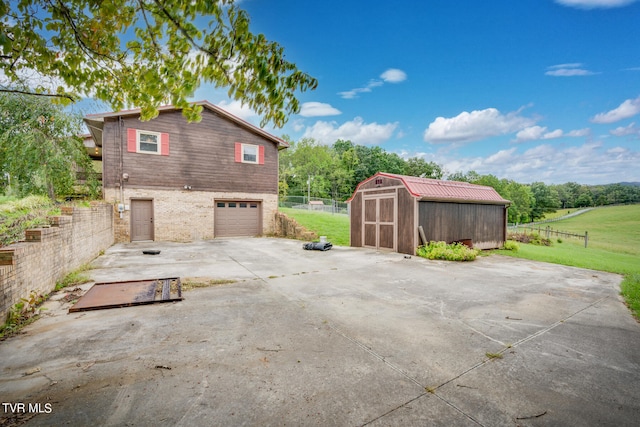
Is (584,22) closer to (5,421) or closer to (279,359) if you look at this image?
(279,359)

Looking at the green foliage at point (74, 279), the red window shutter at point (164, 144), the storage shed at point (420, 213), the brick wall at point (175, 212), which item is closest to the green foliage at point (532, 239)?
the storage shed at point (420, 213)

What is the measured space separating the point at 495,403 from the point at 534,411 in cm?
25

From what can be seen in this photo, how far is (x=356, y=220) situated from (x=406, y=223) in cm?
269

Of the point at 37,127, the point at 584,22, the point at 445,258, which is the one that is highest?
the point at 584,22

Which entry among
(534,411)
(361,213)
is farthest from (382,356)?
(361,213)

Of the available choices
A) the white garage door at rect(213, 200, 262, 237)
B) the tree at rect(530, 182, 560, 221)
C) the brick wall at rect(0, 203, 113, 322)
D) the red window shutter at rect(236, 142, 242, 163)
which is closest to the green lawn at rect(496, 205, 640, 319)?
the brick wall at rect(0, 203, 113, 322)

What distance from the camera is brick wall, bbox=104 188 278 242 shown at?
41.4 ft

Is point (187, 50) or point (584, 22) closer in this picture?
point (187, 50)

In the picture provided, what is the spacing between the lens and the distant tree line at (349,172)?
171 ft

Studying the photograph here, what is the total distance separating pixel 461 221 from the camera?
11.1 m

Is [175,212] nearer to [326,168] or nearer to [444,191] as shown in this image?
[444,191]

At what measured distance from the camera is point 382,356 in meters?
2.76

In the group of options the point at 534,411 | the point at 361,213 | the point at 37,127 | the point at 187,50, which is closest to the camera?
the point at 534,411

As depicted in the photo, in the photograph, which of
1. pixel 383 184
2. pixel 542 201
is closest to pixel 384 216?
pixel 383 184
